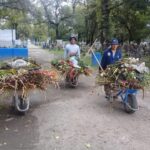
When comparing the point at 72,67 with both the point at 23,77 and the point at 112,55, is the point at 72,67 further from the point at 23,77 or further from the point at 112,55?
the point at 23,77

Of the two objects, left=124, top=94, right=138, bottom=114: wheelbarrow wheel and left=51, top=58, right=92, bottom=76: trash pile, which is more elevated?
left=51, top=58, right=92, bottom=76: trash pile

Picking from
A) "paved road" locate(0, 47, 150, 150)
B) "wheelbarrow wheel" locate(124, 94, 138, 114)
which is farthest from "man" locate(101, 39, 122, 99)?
"wheelbarrow wheel" locate(124, 94, 138, 114)

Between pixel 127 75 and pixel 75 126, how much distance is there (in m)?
1.95

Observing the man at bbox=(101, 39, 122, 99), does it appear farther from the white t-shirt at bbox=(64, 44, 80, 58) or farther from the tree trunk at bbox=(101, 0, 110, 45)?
the tree trunk at bbox=(101, 0, 110, 45)

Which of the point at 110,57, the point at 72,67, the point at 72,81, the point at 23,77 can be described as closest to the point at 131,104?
the point at 110,57

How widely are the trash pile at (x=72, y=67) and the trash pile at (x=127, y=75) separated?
2746 millimetres

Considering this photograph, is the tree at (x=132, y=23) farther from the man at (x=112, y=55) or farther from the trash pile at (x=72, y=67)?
the man at (x=112, y=55)

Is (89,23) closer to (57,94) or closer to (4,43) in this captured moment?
(4,43)

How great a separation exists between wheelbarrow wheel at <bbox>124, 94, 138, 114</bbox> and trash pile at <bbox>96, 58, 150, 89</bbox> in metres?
0.34

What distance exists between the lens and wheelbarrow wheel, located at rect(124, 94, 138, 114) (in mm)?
8219

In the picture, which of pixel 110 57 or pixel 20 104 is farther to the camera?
pixel 110 57

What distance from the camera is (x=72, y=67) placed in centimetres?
1143

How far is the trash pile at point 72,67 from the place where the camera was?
11.3m

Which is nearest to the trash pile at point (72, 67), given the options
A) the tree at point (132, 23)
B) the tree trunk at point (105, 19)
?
the tree trunk at point (105, 19)
